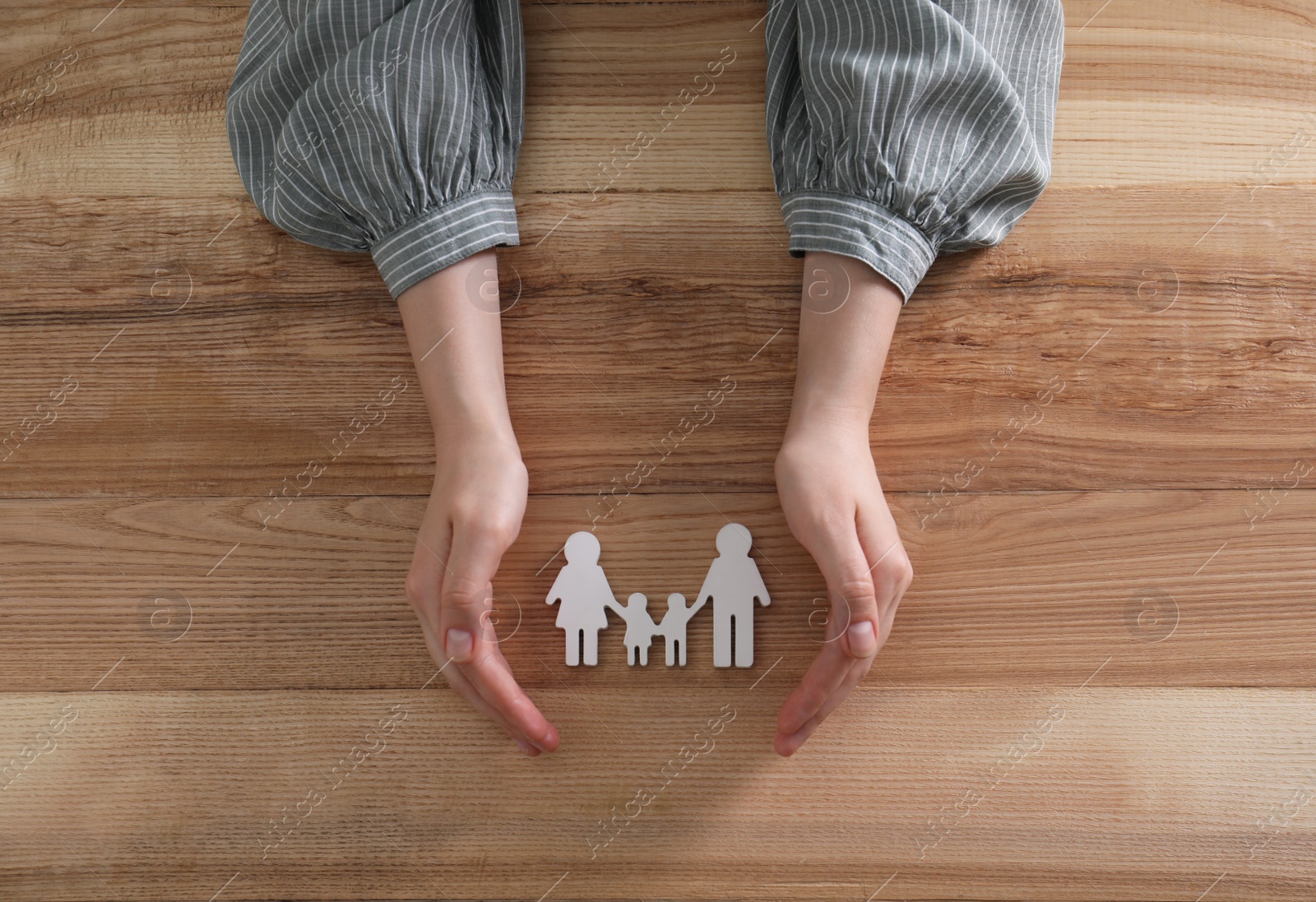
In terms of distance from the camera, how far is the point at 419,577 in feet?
2.15

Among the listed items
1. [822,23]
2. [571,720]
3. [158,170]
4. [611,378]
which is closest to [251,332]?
[158,170]

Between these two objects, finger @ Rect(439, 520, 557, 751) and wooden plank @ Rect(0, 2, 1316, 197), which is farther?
wooden plank @ Rect(0, 2, 1316, 197)

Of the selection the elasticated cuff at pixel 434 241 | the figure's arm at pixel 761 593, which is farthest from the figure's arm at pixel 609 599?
the elasticated cuff at pixel 434 241

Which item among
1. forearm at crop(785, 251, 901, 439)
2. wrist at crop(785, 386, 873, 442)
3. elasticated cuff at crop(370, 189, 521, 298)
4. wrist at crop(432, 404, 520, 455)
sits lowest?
wrist at crop(432, 404, 520, 455)

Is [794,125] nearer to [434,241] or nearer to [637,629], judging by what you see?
[434,241]

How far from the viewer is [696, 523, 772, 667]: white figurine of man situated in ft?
2.25

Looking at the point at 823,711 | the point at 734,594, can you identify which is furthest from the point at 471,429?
the point at 823,711

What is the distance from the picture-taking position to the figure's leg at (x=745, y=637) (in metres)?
0.68

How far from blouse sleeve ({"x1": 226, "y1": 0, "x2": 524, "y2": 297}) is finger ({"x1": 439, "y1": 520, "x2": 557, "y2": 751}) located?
0.22m

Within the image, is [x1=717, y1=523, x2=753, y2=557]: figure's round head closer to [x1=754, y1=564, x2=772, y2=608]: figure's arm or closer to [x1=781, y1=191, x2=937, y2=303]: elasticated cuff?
[x1=754, y1=564, x2=772, y2=608]: figure's arm

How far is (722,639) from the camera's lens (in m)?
0.69

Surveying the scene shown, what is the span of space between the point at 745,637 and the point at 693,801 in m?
0.14

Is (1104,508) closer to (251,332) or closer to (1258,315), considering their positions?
(1258,315)

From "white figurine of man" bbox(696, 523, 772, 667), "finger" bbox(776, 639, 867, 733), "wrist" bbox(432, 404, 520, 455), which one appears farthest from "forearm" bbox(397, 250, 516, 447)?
"finger" bbox(776, 639, 867, 733)
